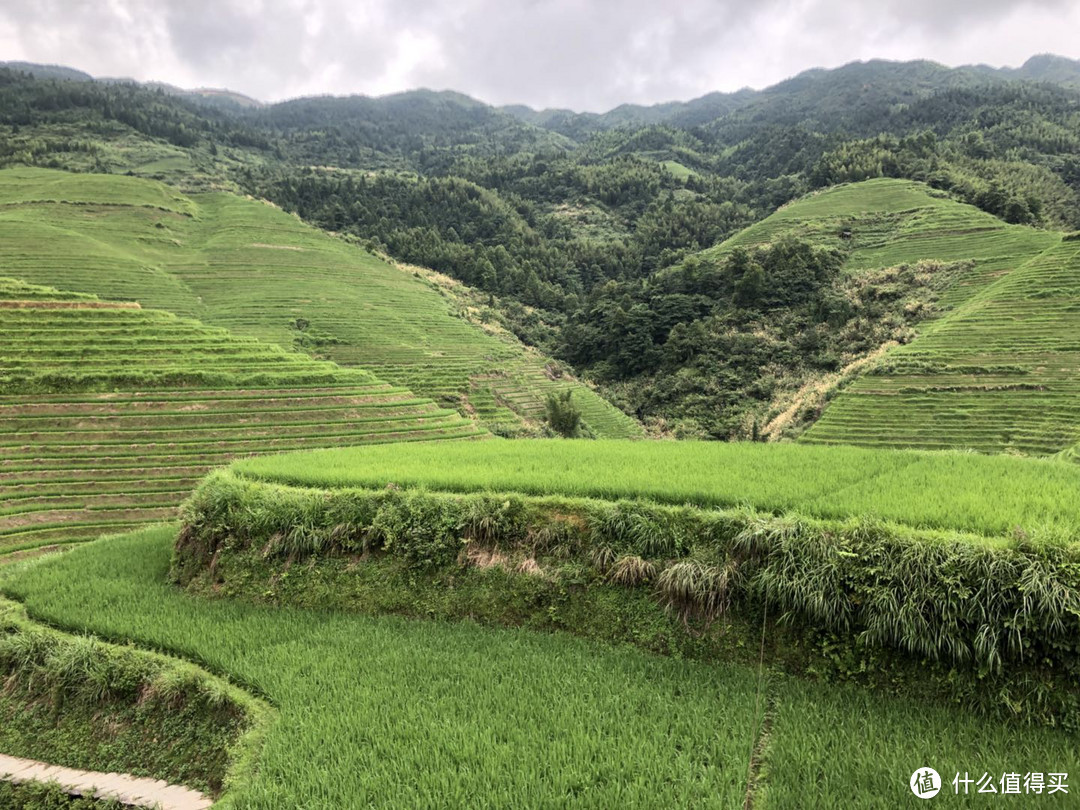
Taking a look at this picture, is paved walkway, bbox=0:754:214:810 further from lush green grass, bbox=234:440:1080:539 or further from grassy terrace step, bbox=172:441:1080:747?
lush green grass, bbox=234:440:1080:539

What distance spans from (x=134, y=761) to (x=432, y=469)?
5.70 m

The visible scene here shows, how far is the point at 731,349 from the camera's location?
46.4 metres

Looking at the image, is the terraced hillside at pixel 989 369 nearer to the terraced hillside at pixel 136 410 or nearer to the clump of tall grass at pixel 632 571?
the terraced hillside at pixel 136 410

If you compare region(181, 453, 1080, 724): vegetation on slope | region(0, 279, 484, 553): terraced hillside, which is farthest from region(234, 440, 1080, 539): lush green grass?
region(0, 279, 484, 553): terraced hillside

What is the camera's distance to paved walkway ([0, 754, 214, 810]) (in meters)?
5.43

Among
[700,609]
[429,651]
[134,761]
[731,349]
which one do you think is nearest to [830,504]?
[700,609]

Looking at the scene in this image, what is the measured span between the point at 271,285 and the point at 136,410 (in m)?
30.2

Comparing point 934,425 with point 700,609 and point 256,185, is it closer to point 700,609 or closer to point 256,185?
point 700,609

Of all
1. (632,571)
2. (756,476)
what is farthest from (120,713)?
(756,476)

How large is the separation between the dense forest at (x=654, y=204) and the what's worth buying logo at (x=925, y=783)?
94.8ft

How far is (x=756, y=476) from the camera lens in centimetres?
852

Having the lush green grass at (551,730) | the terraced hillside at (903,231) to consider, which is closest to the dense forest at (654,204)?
the terraced hillside at (903,231)

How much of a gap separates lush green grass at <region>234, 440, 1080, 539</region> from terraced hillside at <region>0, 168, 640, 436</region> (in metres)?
23.2

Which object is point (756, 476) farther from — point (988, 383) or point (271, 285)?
point (271, 285)
